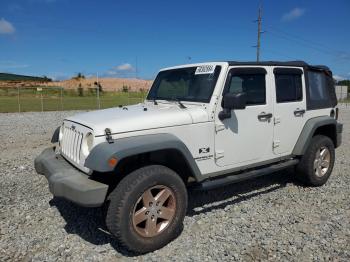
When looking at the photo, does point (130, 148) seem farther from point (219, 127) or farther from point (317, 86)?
point (317, 86)

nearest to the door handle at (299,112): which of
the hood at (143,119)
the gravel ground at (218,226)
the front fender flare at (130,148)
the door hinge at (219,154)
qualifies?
the gravel ground at (218,226)

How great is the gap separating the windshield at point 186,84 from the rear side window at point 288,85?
1153 millimetres

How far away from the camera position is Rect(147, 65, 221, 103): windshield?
4445 mm

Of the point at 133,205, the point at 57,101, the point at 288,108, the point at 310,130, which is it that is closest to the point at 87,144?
the point at 133,205

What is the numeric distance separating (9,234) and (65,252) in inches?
33.9

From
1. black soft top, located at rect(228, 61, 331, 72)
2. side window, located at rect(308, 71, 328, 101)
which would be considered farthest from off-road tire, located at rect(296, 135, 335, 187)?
Answer: black soft top, located at rect(228, 61, 331, 72)

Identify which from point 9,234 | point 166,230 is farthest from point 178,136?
point 9,234

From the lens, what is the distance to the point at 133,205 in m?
3.54

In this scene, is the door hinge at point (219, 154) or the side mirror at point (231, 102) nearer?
the side mirror at point (231, 102)

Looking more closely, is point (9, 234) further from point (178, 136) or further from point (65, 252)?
point (178, 136)

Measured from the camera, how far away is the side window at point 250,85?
4.56m

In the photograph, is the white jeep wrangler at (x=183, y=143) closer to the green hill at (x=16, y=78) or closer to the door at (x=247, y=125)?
the door at (x=247, y=125)

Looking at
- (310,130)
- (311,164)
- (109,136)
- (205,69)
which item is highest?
(205,69)

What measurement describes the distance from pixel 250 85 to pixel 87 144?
2.36 m
